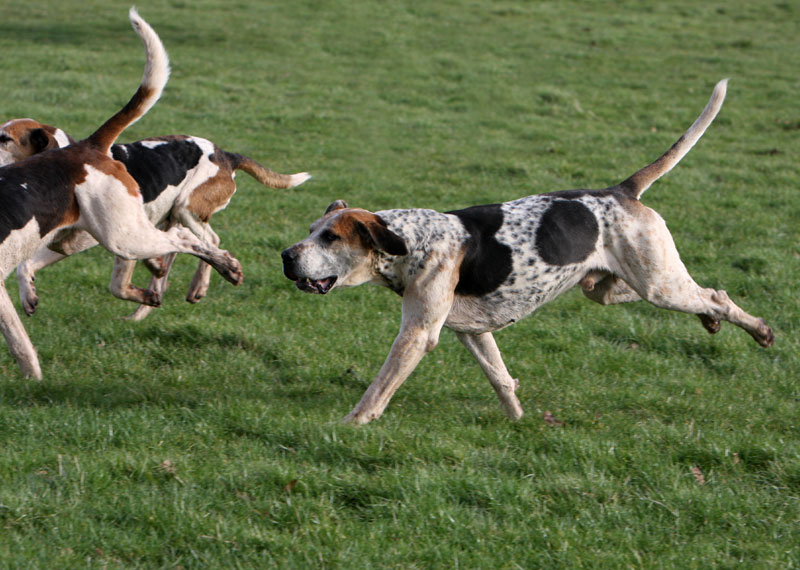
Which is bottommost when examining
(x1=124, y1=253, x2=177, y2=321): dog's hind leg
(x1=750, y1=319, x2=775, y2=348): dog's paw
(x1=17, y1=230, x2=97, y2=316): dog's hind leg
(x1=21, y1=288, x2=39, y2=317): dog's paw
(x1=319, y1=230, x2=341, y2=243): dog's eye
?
(x1=124, y1=253, x2=177, y2=321): dog's hind leg

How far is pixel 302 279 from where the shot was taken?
16.6ft

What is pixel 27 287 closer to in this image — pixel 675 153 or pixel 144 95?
pixel 144 95

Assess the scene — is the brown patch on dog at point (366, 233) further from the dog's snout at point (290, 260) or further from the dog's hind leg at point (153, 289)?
the dog's hind leg at point (153, 289)

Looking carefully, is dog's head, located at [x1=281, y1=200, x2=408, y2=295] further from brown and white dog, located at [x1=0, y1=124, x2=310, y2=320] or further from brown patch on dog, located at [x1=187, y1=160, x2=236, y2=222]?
brown patch on dog, located at [x1=187, y1=160, x2=236, y2=222]

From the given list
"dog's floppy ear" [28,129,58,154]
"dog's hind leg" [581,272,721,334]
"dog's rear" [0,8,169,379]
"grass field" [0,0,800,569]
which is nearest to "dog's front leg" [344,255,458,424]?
"grass field" [0,0,800,569]

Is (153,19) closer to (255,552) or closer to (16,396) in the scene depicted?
(16,396)

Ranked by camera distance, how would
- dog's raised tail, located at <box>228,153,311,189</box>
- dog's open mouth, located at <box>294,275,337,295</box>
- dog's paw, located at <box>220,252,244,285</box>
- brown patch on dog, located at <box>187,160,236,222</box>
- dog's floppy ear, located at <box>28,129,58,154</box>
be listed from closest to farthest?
dog's open mouth, located at <box>294,275,337,295</box>, dog's paw, located at <box>220,252,244,285</box>, dog's floppy ear, located at <box>28,129,58,154</box>, brown patch on dog, located at <box>187,160,236,222</box>, dog's raised tail, located at <box>228,153,311,189</box>

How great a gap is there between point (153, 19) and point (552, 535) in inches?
745

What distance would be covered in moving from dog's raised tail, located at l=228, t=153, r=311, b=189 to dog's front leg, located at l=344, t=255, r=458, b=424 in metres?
2.69

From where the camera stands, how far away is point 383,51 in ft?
64.3

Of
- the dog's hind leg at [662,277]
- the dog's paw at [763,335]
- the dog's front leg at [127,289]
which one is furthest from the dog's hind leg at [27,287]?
the dog's paw at [763,335]

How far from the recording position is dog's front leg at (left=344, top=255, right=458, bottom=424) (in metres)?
5.16

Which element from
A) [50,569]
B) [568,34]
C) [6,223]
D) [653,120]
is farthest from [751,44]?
[50,569]

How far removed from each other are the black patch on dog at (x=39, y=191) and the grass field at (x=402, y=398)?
38.7 inches
